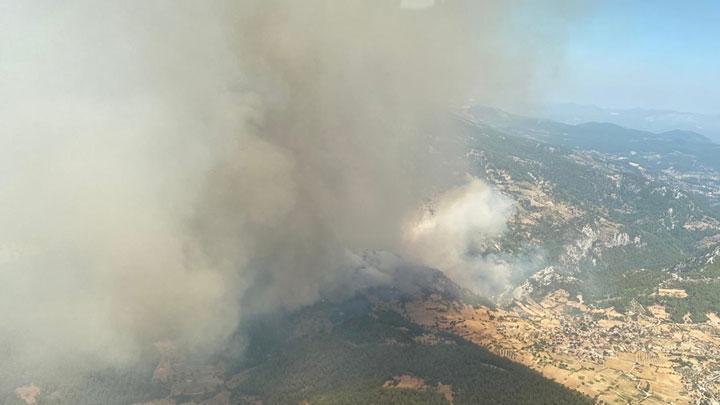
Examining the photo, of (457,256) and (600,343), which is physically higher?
(457,256)

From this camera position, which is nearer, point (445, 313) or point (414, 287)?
point (445, 313)

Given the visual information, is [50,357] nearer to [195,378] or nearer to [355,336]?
[195,378]

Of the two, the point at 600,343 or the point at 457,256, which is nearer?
the point at 600,343

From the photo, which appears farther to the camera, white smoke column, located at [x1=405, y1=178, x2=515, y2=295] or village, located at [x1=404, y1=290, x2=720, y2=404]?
white smoke column, located at [x1=405, y1=178, x2=515, y2=295]

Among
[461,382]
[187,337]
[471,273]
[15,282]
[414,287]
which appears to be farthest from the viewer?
[471,273]

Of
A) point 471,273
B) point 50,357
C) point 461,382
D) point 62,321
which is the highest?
point 471,273

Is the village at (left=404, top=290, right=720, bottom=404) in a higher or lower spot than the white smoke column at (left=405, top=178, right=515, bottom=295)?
lower

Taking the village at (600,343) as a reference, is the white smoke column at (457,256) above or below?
above

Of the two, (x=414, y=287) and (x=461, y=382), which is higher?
(x=414, y=287)

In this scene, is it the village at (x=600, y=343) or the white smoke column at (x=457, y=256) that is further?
the white smoke column at (x=457, y=256)

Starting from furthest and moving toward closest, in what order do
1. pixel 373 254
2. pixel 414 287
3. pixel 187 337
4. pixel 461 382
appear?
1. pixel 373 254
2. pixel 414 287
3. pixel 187 337
4. pixel 461 382

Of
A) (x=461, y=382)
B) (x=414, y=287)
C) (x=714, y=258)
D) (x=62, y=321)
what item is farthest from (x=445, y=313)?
Answer: (x=714, y=258)
